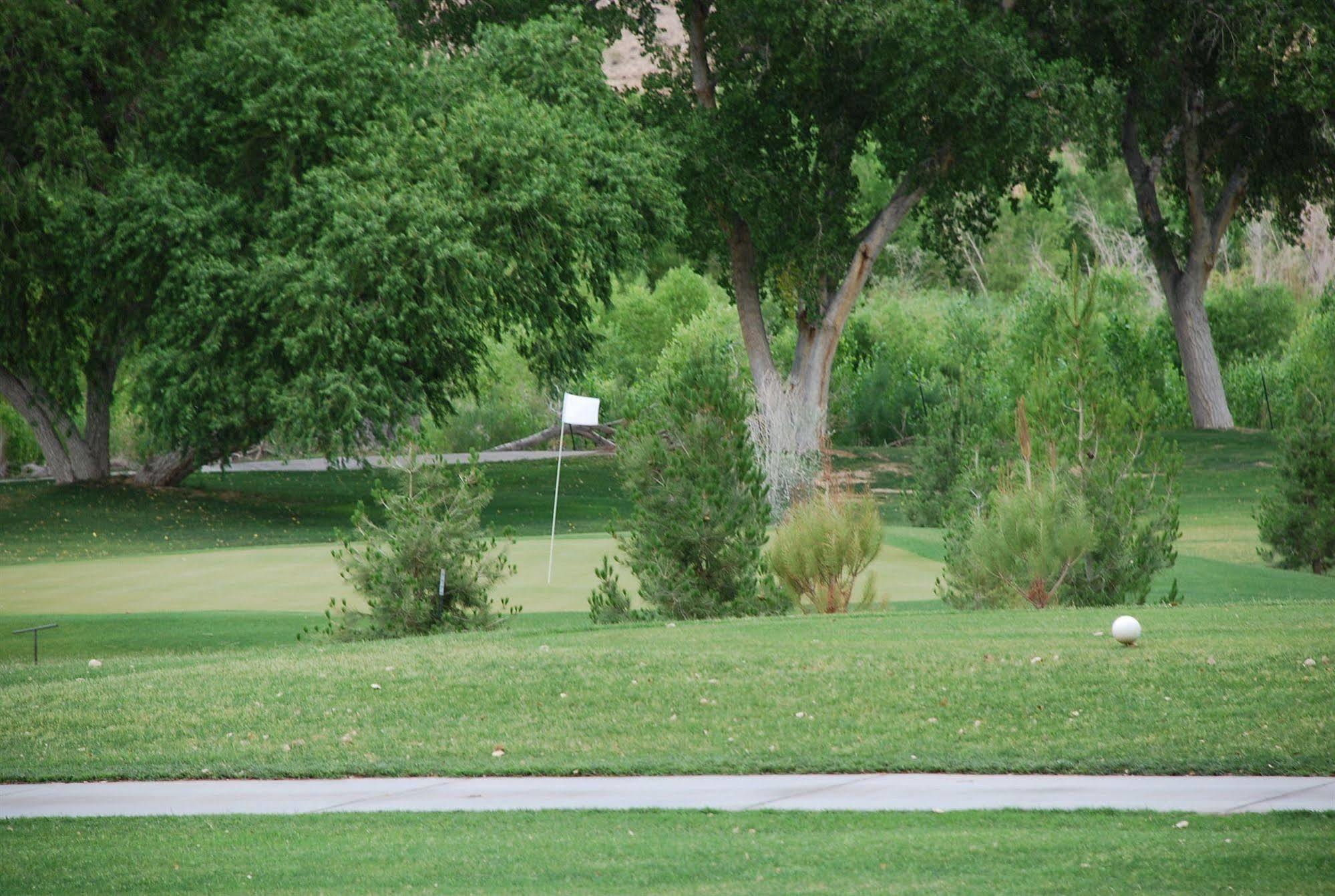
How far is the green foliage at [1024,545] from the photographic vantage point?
13508mm

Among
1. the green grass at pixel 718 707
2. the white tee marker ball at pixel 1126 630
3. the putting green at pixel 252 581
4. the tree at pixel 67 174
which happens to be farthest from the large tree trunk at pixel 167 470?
the white tee marker ball at pixel 1126 630

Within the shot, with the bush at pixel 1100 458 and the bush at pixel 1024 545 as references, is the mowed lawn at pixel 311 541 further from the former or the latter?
the bush at pixel 1100 458

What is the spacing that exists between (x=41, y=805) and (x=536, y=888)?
3193 millimetres

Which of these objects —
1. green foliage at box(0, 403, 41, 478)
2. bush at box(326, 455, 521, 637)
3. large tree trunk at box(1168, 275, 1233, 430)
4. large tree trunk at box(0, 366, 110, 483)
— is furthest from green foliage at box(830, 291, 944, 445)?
bush at box(326, 455, 521, 637)

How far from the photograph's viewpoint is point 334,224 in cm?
2495

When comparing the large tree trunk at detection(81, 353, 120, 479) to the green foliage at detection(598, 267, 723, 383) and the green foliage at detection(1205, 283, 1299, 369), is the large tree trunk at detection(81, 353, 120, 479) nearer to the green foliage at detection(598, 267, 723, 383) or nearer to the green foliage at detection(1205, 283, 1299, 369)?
the green foliage at detection(598, 267, 723, 383)

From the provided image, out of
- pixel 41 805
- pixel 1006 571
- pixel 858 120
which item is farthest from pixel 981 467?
pixel 858 120

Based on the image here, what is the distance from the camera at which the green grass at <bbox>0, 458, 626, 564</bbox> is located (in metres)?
24.9

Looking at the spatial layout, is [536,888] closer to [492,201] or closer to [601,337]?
[492,201]

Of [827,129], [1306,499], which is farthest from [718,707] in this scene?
[827,129]

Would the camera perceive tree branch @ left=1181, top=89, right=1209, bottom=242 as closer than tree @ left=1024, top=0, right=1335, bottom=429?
No

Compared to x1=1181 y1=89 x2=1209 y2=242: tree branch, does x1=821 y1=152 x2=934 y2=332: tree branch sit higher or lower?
lower

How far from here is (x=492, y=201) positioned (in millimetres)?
26375

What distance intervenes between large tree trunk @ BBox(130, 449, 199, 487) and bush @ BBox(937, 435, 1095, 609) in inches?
837
